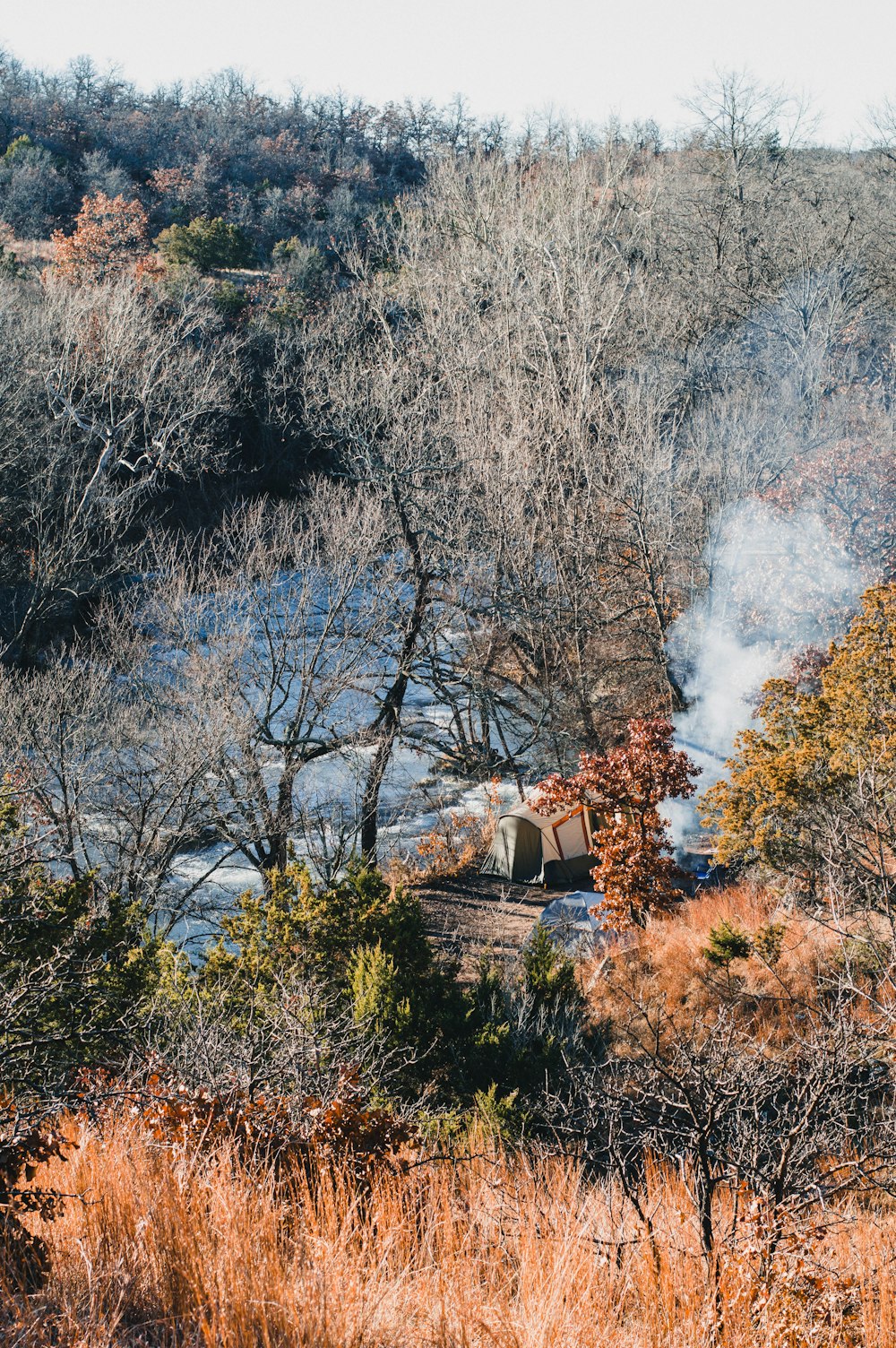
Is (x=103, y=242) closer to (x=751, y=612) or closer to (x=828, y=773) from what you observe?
(x=751, y=612)

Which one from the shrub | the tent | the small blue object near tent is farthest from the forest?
the tent

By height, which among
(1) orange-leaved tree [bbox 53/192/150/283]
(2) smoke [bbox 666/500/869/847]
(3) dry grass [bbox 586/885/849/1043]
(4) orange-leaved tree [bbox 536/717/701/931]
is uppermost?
(1) orange-leaved tree [bbox 53/192/150/283]

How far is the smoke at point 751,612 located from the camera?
17172 millimetres

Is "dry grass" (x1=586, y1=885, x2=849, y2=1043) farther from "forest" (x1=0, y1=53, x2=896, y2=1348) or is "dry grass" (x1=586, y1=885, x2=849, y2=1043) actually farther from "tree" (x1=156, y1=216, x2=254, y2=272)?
"tree" (x1=156, y1=216, x2=254, y2=272)

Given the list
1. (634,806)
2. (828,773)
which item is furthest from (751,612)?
(828,773)

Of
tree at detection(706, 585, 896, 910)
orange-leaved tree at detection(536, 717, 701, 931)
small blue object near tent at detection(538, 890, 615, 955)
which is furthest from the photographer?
small blue object near tent at detection(538, 890, 615, 955)

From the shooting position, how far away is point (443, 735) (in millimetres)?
20750

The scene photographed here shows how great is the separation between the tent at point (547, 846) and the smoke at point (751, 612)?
Result: 8.40ft

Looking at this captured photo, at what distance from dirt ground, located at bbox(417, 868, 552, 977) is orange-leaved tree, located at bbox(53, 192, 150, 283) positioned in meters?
21.9

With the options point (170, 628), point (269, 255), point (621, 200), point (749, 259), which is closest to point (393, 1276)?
point (170, 628)

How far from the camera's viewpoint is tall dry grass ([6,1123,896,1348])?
115 inches

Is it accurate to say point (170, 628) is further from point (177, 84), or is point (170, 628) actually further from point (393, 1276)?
point (177, 84)

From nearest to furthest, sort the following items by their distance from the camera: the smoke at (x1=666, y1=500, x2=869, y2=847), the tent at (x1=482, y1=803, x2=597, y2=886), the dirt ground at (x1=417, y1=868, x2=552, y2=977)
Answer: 1. the dirt ground at (x1=417, y1=868, x2=552, y2=977)
2. the tent at (x1=482, y1=803, x2=597, y2=886)
3. the smoke at (x1=666, y1=500, x2=869, y2=847)

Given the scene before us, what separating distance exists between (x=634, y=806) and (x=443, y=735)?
927cm
